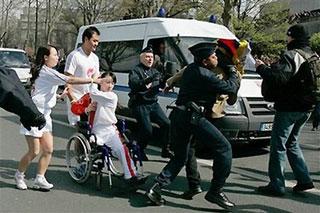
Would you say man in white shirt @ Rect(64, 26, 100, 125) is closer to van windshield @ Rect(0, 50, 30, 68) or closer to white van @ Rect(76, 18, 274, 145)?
white van @ Rect(76, 18, 274, 145)

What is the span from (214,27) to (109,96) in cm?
396

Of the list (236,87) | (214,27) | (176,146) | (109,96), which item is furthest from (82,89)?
(214,27)

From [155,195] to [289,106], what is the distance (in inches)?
73.6

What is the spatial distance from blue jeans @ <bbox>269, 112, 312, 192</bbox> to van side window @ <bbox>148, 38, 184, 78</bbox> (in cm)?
245

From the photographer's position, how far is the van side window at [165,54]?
761 centimetres

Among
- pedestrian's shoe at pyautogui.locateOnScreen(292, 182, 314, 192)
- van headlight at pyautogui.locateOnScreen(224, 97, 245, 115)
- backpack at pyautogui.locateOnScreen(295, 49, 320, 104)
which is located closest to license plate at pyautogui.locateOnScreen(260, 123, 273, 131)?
van headlight at pyautogui.locateOnScreen(224, 97, 245, 115)

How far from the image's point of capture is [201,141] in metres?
4.88

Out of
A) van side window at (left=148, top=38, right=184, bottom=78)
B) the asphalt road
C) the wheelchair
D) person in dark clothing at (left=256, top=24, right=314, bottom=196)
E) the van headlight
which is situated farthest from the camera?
van side window at (left=148, top=38, right=184, bottom=78)

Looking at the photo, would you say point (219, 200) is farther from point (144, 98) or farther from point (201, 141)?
point (144, 98)

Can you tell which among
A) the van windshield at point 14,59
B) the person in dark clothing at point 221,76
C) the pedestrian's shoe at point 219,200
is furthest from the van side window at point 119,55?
the van windshield at point 14,59

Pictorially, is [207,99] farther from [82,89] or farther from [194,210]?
[82,89]

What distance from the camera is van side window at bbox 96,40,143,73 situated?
919 centimetres

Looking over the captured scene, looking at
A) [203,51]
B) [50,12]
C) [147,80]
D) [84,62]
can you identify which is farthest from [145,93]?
[50,12]

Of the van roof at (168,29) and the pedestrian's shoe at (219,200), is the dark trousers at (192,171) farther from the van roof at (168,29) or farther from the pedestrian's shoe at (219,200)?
the van roof at (168,29)
